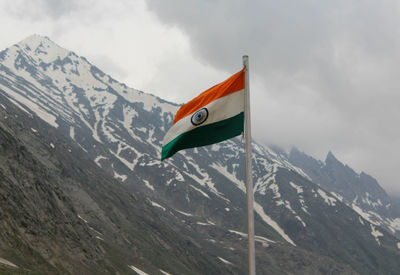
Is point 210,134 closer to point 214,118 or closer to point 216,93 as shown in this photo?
point 214,118

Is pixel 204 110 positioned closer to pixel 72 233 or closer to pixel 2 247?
pixel 2 247

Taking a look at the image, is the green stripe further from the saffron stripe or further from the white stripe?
the saffron stripe

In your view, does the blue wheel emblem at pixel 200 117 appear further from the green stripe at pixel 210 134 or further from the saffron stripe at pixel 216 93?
the saffron stripe at pixel 216 93

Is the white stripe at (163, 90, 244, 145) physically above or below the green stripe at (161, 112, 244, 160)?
above

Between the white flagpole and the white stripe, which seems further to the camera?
the white stripe

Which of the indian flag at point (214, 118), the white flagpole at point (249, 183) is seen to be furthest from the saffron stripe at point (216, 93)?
the white flagpole at point (249, 183)

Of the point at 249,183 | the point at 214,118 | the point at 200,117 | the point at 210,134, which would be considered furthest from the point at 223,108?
the point at 249,183

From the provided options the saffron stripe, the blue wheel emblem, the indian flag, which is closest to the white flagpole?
the indian flag
